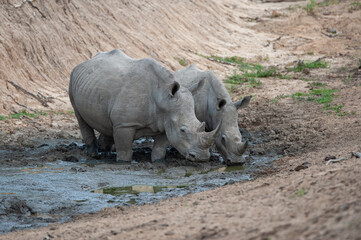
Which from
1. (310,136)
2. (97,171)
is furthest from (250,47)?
(97,171)

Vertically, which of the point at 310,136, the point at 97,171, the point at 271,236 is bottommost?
the point at 310,136

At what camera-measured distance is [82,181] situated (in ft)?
28.4

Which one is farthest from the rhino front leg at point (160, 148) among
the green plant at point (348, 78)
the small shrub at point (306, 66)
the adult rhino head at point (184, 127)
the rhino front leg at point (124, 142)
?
the small shrub at point (306, 66)

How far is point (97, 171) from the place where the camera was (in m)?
9.36

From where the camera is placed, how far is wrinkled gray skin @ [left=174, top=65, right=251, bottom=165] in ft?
32.2

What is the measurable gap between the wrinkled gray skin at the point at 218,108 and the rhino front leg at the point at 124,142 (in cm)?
131

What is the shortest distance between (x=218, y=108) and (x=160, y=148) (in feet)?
3.87

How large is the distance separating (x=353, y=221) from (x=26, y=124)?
9111 mm

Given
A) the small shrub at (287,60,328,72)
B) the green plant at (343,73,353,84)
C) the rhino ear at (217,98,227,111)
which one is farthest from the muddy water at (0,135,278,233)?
the small shrub at (287,60,328,72)

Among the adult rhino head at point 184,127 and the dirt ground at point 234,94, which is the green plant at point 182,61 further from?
the adult rhino head at point 184,127

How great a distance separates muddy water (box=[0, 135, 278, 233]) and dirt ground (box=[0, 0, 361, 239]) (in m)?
0.40

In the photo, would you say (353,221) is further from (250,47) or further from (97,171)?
(250,47)

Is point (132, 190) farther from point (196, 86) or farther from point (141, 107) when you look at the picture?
point (196, 86)

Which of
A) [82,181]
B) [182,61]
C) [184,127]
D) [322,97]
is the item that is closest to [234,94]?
[322,97]
